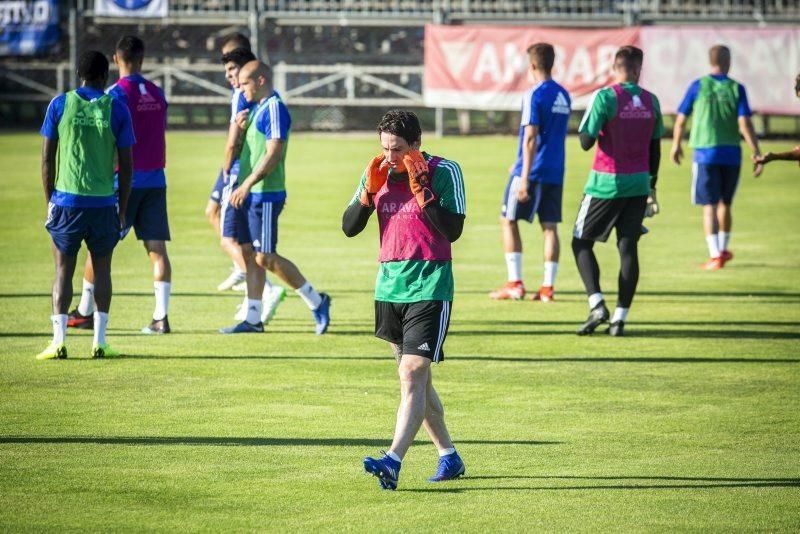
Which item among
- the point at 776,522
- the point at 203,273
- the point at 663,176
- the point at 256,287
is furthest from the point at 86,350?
the point at 663,176

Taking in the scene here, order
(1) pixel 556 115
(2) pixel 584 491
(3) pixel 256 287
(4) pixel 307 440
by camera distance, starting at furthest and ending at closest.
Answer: (1) pixel 556 115, (3) pixel 256 287, (4) pixel 307 440, (2) pixel 584 491

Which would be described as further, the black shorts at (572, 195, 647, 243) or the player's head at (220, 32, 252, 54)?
the player's head at (220, 32, 252, 54)

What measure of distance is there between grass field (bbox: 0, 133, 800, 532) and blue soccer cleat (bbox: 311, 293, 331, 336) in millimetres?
100

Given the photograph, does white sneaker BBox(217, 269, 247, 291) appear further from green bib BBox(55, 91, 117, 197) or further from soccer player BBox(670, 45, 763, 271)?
soccer player BBox(670, 45, 763, 271)

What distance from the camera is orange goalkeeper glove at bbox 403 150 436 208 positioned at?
6781 mm

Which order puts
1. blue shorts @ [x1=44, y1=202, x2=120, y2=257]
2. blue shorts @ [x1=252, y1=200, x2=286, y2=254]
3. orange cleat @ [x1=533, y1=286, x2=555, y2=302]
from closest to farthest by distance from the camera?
blue shorts @ [x1=44, y1=202, x2=120, y2=257] → blue shorts @ [x1=252, y1=200, x2=286, y2=254] → orange cleat @ [x1=533, y1=286, x2=555, y2=302]

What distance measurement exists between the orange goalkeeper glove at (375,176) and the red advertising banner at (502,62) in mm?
22649

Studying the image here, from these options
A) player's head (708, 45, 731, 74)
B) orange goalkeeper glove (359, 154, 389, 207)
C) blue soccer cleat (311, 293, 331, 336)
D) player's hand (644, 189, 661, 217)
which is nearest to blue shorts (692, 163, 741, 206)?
player's head (708, 45, 731, 74)

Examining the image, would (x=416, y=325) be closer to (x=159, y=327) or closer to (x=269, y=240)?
(x=269, y=240)

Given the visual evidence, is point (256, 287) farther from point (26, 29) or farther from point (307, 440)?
Answer: point (26, 29)

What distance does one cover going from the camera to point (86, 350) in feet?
35.4

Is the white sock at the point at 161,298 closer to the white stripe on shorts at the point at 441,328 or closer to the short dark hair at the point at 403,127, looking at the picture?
the white stripe on shorts at the point at 441,328

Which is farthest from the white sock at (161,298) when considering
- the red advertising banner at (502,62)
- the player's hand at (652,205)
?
the red advertising banner at (502,62)

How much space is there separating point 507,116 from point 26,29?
464 inches
